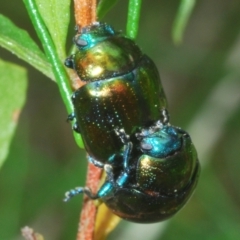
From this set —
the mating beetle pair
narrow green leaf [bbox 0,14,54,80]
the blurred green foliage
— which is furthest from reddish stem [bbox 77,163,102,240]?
the blurred green foliage

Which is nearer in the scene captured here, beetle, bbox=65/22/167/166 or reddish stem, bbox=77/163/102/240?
reddish stem, bbox=77/163/102/240

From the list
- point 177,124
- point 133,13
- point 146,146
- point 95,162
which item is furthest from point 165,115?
point 177,124

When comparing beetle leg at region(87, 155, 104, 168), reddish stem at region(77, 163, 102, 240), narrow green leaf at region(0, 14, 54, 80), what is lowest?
reddish stem at region(77, 163, 102, 240)

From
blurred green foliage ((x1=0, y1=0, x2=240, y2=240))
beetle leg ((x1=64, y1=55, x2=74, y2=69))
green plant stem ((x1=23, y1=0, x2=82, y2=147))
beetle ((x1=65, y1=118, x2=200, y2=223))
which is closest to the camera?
green plant stem ((x1=23, y1=0, x2=82, y2=147))

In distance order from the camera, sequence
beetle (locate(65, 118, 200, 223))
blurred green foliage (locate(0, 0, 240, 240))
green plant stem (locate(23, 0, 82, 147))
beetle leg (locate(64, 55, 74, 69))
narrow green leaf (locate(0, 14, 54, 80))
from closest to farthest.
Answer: green plant stem (locate(23, 0, 82, 147))
narrow green leaf (locate(0, 14, 54, 80))
beetle leg (locate(64, 55, 74, 69))
beetle (locate(65, 118, 200, 223))
blurred green foliage (locate(0, 0, 240, 240))

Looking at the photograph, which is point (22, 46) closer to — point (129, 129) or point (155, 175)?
point (129, 129)

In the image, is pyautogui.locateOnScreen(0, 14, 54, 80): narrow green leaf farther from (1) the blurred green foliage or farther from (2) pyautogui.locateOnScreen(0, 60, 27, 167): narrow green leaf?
(1) the blurred green foliage

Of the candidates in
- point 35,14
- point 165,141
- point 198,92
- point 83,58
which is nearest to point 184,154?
point 165,141
